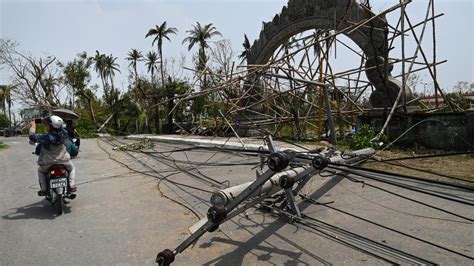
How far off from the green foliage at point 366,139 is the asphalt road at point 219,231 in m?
3.09

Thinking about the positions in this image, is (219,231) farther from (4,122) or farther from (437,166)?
(4,122)

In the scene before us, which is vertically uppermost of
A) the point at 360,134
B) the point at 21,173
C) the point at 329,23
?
the point at 329,23

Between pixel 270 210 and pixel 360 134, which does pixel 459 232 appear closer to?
pixel 270 210

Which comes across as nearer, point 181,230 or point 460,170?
point 181,230

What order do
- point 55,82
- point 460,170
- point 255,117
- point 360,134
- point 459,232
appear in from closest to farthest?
point 459,232
point 460,170
point 360,134
point 255,117
point 55,82

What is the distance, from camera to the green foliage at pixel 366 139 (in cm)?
905

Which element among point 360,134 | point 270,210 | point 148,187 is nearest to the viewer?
point 270,210

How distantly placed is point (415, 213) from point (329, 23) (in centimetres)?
931

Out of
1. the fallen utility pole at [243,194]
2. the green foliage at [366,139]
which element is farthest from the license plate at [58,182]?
the green foliage at [366,139]

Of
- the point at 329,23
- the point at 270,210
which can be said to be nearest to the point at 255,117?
the point at 329,23

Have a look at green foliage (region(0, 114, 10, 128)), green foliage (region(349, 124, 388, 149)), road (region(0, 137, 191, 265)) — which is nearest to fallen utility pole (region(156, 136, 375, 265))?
road (region(0, 137, 191, 265))

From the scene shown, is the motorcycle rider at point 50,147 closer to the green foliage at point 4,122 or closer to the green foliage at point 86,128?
the green foliage at point 86,128

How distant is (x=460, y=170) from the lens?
659cm

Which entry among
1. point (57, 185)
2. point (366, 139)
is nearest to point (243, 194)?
point (57, 185)
